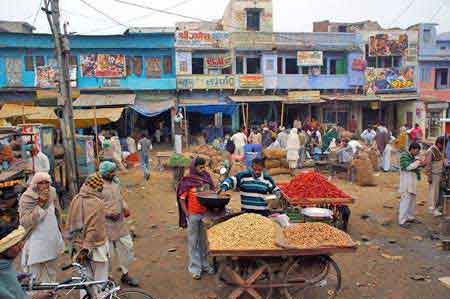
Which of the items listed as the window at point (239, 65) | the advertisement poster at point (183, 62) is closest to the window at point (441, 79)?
the window at point (239, 65)

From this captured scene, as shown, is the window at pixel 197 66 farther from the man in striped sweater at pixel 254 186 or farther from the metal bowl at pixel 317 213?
the man in striped sweater at pixel 254 186

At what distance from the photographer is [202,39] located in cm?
2342

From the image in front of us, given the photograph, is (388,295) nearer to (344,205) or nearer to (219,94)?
(344,205)

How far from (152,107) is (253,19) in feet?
33.9

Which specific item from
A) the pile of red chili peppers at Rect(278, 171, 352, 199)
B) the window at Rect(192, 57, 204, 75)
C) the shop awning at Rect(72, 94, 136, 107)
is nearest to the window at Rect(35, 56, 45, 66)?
the shop awning at Rect(72, 94, 136, 107)

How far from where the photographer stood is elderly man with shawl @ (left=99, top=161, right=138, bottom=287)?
16.2ft

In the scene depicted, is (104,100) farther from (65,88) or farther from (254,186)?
(254,186)

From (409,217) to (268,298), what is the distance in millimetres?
4851

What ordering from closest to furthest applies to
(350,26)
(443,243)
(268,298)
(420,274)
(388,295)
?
(268,298)
(388,295)
(420,274)
(443,243)
(350,26)

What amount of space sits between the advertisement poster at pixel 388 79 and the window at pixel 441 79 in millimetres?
2060

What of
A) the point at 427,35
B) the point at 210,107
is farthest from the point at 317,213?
the point at 427,35

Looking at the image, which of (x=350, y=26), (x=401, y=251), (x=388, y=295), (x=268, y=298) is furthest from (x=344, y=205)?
(x=350, y=26)

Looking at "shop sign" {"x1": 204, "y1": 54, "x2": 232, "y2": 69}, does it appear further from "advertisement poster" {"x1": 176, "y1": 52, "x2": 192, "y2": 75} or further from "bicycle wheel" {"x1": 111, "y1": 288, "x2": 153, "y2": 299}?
"bicycle wheel" {"x1": 111, "y1": 288, "x2": 153, "y2": 299}

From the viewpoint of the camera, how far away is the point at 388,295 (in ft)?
16.6
